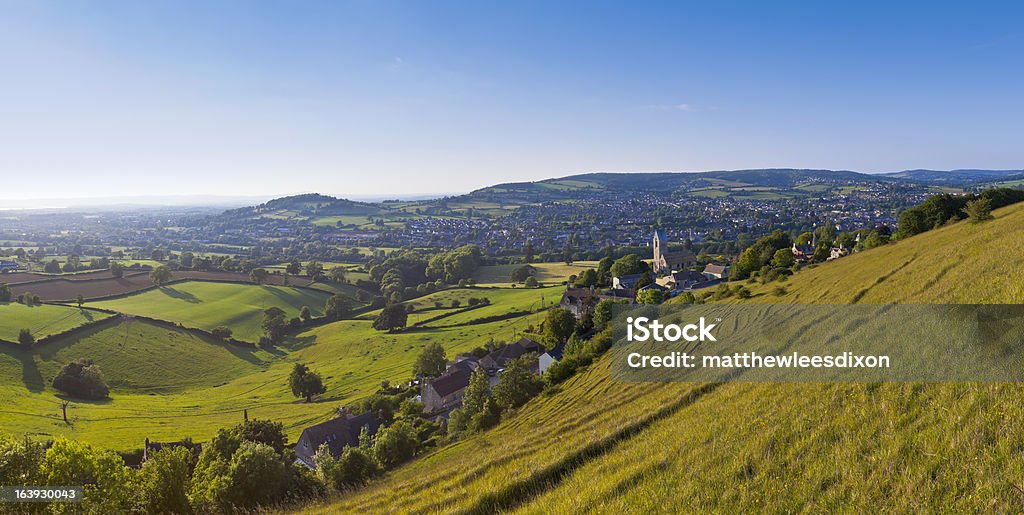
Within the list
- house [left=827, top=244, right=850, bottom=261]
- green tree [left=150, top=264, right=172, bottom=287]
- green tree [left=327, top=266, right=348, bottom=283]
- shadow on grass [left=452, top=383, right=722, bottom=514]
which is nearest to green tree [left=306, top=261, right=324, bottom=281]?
green tree [left=327, top=266, right=348, bottom=283]

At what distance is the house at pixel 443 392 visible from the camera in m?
49.3

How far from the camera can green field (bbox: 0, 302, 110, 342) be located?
66625mm

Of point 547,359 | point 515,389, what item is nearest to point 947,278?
point 515,389

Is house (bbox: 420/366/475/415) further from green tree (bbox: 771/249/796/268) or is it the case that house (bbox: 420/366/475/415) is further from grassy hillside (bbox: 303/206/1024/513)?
green tree (bbox: 771/249/796/268)

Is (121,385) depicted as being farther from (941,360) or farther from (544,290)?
(941,360)

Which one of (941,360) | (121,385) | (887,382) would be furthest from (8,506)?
(121,385)

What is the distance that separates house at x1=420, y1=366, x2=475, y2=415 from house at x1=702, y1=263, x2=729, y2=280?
4718 cm

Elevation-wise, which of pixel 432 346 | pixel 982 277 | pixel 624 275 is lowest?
pixel 432 346

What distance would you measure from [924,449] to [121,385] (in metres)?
82.9

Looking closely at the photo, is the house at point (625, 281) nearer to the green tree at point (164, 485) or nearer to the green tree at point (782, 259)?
the green tree at point (782, 259)

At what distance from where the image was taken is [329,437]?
41969mm

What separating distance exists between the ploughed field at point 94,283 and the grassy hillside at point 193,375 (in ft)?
70.3

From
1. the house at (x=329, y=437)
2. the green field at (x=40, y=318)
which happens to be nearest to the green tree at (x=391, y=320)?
the house at (x=329, y=437)

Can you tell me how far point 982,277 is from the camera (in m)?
13.7
